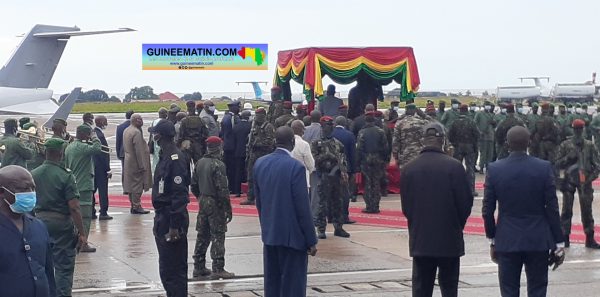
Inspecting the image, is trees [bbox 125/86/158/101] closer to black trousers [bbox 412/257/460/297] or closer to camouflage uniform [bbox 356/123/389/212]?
camouflage uniform [bbox 356/123/389/212]

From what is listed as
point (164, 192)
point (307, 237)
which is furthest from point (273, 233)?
point (164, 192)

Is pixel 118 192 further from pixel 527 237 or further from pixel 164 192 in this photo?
pixel 527 237

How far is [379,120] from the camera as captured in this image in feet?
60.5

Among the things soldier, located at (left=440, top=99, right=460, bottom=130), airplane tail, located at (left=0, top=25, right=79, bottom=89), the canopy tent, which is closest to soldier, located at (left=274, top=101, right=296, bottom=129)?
the canopy tent

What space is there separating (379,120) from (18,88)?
1455 cm

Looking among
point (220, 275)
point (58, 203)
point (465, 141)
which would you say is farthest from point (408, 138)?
point (58, 203)

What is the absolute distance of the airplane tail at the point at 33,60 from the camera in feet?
97.6

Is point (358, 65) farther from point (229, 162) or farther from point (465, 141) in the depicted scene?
point (229, 162)

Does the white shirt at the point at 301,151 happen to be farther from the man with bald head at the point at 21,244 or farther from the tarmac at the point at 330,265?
the man with bald head at the point at 21,244

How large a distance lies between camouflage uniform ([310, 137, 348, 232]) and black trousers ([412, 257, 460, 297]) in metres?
6.08

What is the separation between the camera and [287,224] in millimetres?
8914

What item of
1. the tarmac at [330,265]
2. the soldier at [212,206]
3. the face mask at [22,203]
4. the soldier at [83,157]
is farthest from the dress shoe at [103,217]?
the face mask at [22,203]

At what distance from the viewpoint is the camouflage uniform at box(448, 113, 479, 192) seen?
1997 centimetres

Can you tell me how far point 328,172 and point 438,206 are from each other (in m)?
6.45
